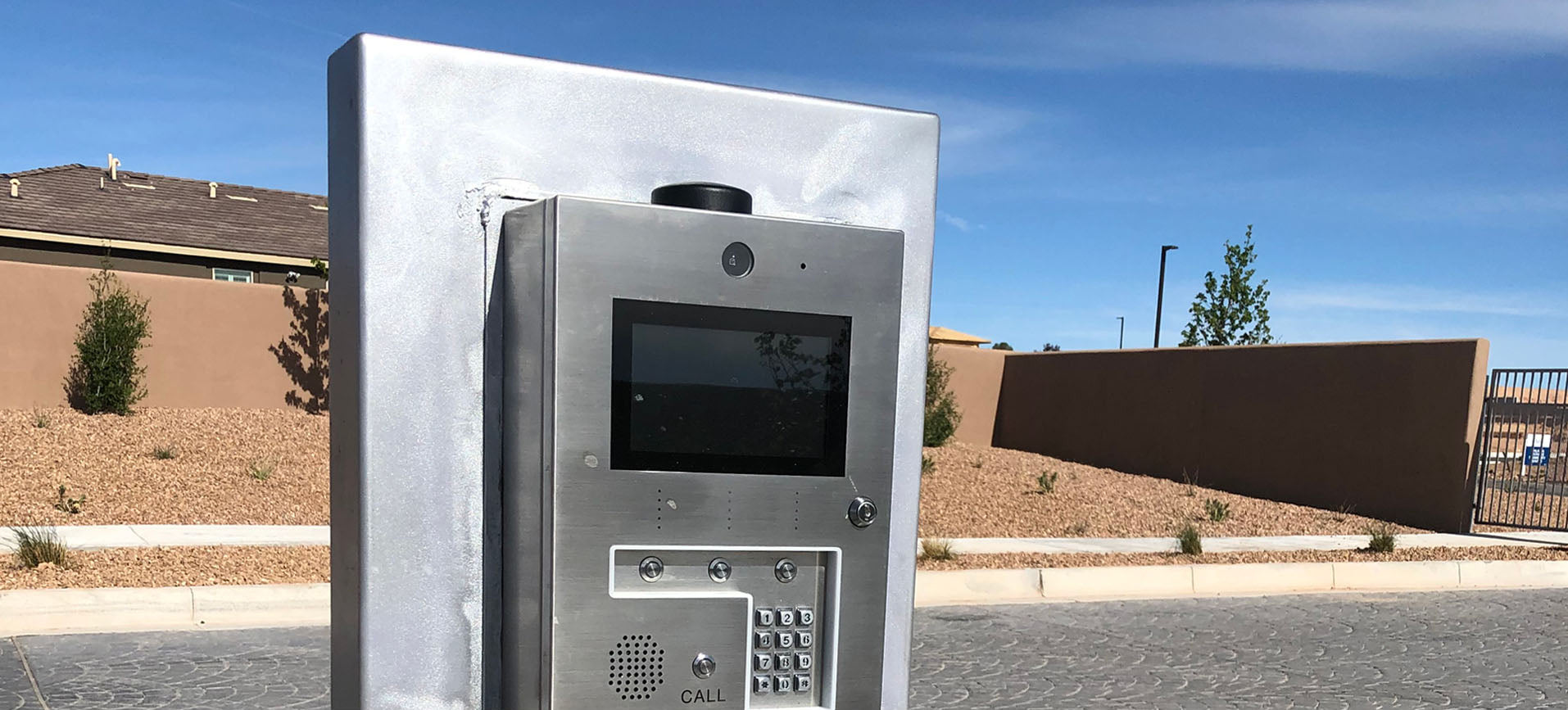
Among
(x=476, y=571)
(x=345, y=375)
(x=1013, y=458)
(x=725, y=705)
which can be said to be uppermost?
(x=345, y=375)

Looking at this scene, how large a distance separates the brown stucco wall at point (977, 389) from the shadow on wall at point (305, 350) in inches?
436

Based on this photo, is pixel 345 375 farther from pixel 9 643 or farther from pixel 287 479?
pixel 287 479

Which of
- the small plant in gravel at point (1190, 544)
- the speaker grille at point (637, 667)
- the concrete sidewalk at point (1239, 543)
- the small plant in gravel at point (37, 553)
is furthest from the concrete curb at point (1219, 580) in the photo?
the speaker grille at point (637, 667)

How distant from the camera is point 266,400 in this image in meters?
16.4

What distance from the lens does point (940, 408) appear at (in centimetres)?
1989

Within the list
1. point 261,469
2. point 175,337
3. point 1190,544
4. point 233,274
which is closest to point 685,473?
point 1190,544

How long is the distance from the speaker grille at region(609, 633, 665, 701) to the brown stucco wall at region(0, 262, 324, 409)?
15.2m

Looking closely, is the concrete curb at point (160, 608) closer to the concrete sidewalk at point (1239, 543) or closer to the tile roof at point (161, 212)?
the concrete sidewalk at point (1239, 543)

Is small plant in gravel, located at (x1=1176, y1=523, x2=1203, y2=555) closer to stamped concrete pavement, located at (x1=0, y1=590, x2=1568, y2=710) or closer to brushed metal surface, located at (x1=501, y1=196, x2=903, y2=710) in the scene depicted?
stamped concrete pavement, located at (x1=0, y1=590, x2=1568, y2=710)

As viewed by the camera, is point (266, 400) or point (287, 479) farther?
point (266, 400)

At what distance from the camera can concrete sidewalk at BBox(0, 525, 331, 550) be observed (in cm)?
922

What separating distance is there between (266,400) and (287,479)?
4.11 metres

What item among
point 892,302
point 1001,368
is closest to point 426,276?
point 892,302

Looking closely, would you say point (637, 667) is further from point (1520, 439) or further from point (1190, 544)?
point (1520, 439)
